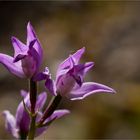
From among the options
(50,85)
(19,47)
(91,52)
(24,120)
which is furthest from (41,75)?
(91,52)

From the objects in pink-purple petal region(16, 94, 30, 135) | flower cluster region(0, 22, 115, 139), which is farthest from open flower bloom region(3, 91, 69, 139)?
flower cluster region(0, 22, 115, 139)

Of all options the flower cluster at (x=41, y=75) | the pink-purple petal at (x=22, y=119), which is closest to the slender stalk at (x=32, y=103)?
the flower cluster at (x=41, y=75)

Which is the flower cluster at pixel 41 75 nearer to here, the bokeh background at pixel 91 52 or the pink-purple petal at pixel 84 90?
the pink-purple petal at pixel 84 90

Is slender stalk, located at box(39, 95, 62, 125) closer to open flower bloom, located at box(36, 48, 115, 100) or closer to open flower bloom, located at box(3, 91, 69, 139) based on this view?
open flower bloom, located at box(36, 48, 115, 100)

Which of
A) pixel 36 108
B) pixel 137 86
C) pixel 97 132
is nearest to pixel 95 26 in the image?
pixel 137 86

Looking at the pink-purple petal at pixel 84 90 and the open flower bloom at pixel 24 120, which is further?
the open flower bloom at pixel 24 120

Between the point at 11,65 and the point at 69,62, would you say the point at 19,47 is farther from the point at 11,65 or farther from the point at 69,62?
the point at 69,62
